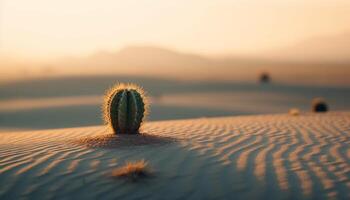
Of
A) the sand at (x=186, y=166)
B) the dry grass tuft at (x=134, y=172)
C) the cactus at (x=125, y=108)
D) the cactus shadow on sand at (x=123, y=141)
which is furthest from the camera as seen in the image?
the cactus at (x=125, y=108)

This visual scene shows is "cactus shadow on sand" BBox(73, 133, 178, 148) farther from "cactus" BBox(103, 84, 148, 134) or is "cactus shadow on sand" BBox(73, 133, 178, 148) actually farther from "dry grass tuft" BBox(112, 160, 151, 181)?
"dry grass tuft" BBox(112, 160, 151, 181)

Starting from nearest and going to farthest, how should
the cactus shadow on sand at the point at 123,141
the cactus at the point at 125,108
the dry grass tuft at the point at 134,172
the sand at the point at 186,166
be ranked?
the sand at the point at 186,166, the dry grass tuft at the point at 134,172, the cactus shadow on sand at the point at 123,141, the cactus at the point at 125,108

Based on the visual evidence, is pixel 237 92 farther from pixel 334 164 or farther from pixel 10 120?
pixel 334 164

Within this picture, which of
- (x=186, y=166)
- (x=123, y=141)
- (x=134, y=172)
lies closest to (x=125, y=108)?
(x=123, y=141)

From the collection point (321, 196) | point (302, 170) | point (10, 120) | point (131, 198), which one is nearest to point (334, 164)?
point (302, 170)

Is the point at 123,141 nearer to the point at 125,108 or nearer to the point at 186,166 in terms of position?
the point at 125,108

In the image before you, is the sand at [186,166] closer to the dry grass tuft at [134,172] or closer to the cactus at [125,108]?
the dry grass tuft at [134,172]

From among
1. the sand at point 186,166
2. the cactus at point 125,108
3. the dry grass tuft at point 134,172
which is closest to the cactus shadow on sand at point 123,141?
the sand at point 186,166
